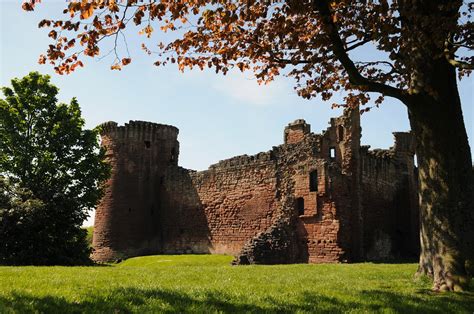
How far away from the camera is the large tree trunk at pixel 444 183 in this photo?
979cm

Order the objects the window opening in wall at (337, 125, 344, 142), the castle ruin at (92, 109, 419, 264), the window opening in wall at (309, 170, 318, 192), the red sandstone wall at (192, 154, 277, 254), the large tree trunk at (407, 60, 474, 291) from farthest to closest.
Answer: the red sandstone wall at (192, 154, 277, 254), the window opening in wall at (337, 125, 344, 142), the window opening in wall at (309, 170, 318, 192), the castle ruin at (92, 109, 419, 264), the large tree trunk at (407, 60, 474, 291)

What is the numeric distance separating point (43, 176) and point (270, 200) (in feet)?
A: 39.3

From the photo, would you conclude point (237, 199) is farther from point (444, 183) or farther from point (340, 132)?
point (444, 183)

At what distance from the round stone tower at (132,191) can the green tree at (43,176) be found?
25.2ft

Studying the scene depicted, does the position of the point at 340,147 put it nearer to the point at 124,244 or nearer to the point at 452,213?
the point at 452,213

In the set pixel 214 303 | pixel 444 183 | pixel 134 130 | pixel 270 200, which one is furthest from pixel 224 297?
pixel 134 130

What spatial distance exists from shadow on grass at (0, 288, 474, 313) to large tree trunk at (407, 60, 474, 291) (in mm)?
976

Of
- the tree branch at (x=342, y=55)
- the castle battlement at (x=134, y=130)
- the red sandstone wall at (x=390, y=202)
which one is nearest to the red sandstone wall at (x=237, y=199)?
the red sandstone wall at (x=390, y=202)

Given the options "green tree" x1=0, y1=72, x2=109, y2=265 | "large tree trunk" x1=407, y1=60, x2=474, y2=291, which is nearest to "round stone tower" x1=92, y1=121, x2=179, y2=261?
"green tree" x1=0, y1=72, x2=109, y2=265

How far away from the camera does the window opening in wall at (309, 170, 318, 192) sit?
23703 millimetres

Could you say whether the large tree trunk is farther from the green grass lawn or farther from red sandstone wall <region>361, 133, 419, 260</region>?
red sandstone wall <region>361, 133, 419, 260</region>

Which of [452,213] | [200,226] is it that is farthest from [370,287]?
[200,226]

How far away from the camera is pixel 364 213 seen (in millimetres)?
24453

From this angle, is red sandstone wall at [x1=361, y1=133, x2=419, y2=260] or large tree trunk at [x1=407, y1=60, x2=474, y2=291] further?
red sandstone wall at [x1=361, y1=133, x2=419, y2=260]
